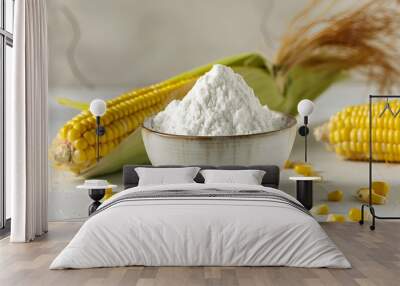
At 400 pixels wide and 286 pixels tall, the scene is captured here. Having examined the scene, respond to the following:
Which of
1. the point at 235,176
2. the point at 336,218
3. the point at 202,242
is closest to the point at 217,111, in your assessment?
the point at 235,176

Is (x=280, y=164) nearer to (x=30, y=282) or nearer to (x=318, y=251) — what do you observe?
(x=318, y=251)

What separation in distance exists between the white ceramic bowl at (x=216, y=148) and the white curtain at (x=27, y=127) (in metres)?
1.28

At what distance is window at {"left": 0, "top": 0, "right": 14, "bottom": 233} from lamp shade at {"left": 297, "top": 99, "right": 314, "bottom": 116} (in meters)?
3.30

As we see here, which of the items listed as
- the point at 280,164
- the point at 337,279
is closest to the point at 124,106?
the point at 280,164

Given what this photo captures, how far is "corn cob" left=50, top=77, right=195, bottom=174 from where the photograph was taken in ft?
22.7

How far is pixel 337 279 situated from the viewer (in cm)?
409

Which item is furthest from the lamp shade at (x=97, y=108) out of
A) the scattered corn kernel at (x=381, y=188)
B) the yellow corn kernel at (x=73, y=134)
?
the scattered corn kernel at (x=381, y=188)

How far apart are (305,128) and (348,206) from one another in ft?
3.54

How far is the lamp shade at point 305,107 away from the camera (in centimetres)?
704

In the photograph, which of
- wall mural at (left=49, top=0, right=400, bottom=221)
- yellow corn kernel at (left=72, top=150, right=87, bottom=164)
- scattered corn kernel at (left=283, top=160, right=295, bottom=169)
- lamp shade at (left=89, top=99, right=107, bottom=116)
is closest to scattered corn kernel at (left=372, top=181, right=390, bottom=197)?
wall mural at (left=49, top=0, right=400, bottom=221)

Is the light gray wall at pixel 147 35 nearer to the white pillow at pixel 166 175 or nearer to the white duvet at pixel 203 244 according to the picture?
the white pillow at pixel 166 175

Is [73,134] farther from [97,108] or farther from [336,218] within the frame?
[336,218]

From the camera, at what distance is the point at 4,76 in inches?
253

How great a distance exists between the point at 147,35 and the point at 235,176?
7.30 ft
